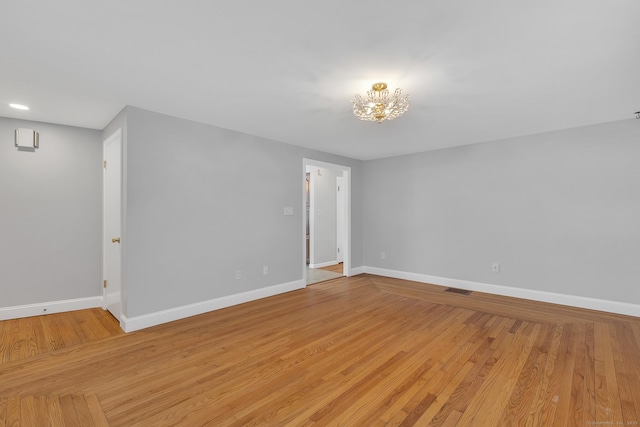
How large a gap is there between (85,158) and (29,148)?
1.71 feet

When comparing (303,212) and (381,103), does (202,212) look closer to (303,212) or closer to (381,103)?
(303,212)

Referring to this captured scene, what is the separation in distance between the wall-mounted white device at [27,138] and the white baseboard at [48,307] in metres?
1.92

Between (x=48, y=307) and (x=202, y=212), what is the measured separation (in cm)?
223

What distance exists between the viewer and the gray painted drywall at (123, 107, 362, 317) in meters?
3.04

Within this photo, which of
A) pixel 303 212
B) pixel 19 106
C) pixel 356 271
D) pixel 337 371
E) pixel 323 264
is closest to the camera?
pixel 337 371

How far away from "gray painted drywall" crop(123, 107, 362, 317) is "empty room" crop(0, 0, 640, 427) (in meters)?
0.03

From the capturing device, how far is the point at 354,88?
255 cm

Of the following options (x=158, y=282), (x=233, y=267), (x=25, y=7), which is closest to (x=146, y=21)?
(x=25, y=7)

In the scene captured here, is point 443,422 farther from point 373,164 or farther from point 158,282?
point 373,164

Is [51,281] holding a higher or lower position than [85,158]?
lower

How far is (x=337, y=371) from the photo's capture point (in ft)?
7.25

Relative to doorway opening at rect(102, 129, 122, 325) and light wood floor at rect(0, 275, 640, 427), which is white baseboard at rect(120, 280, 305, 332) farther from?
doorway opening at rect(102, 129, 122, 325)

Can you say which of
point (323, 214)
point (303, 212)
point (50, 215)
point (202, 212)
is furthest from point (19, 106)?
point (323, 214)

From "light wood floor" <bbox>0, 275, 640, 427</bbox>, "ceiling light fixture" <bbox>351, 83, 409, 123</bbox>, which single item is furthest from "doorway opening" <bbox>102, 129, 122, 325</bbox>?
"ceiling light fixture" <bbox>351, 83, 409, 123</bbox>
